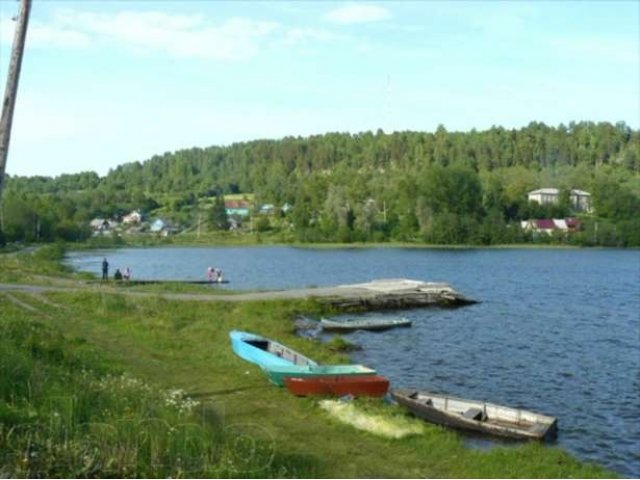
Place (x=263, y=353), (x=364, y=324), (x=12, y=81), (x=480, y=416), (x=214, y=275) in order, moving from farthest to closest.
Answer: (x=214, y=275) < (x=364, y=324) < (x=263, y=353) < (x=480, y=416) < (x=12, y=81)

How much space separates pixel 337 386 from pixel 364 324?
22.3 metres

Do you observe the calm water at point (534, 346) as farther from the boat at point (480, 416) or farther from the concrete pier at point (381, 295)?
the concrete pier at point (381, 295)

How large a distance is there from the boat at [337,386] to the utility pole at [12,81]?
11.2 m

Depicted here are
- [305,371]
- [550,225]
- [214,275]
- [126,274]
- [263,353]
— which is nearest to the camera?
[305,371]

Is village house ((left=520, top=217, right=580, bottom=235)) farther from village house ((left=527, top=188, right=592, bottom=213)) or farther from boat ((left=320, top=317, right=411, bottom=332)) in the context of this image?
boat ((left=320, top=317, right=411, bottom=332))

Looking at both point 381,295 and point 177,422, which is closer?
point 177,422

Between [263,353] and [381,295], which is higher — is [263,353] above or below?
above

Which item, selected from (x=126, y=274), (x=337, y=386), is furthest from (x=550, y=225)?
(x=337, y=386)

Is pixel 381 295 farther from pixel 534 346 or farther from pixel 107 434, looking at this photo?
pixel 107 434

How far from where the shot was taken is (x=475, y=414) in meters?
23.0

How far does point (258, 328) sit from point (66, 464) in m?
28.3

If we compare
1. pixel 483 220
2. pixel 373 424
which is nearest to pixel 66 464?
pixel 373 424

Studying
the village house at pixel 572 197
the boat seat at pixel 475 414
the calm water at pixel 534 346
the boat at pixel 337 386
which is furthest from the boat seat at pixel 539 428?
the village house at pixel 572 197

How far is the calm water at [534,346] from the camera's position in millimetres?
26328
